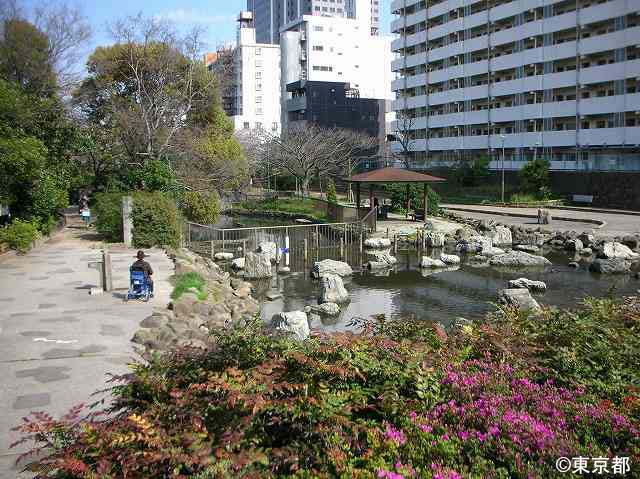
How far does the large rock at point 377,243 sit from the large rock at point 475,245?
3.19 m

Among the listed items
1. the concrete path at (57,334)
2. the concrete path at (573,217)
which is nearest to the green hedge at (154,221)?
the concrete path at (57,334)

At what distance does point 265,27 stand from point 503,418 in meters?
144

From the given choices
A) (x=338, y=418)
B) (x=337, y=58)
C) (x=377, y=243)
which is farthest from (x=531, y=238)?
(x=337, y=58)

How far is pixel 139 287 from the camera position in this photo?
13.3m

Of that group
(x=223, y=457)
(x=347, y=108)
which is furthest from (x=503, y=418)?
(x=347, y=108)

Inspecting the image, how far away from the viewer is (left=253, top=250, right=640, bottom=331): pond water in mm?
16422

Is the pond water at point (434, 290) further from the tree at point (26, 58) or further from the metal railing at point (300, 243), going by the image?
the tree at point (26, 58)

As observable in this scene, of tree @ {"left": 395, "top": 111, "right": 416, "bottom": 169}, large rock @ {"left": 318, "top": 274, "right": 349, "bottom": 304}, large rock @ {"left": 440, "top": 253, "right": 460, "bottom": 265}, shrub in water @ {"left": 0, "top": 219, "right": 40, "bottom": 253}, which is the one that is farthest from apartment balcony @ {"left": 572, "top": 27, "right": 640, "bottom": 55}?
shrub in water @ {"left": 0, "top": 219, "right": 40, "bottom": 253}

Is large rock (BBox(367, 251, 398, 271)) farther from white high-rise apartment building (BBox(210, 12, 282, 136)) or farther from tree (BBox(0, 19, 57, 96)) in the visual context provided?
white high-rise apartment building (BBox(210, 12, 282, 136))

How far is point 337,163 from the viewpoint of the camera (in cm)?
6141

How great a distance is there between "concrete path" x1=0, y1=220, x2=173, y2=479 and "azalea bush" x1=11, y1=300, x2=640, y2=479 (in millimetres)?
1903

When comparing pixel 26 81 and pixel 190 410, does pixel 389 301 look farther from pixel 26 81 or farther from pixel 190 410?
pixel 26 81

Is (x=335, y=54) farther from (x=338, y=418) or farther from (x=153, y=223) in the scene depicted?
(x=338, y=418)

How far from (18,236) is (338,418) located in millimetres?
18787
